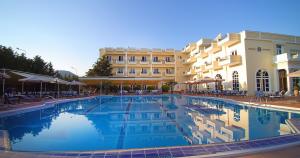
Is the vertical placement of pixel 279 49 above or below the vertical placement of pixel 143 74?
above

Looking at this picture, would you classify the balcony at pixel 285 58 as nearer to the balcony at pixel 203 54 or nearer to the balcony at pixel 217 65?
the balcony at pixel 217 65

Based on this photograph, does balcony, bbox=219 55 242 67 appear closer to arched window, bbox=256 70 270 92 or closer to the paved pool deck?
arched window, bbox=256 70 270 92

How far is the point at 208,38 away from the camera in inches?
1345

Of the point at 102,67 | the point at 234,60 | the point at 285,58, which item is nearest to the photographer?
the point at 285,58

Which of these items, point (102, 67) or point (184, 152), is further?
point (102, 67)

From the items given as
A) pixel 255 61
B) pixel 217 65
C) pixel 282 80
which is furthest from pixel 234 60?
pixel 282 80

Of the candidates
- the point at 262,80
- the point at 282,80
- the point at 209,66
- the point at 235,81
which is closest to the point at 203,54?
the point at 209,66

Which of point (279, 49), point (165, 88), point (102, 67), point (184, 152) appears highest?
point (279, 49)

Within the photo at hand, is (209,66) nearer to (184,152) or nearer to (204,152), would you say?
(204,152)

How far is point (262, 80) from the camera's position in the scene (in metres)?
21.6

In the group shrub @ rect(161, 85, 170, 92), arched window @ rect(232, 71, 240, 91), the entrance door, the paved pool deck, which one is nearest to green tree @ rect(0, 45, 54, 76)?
shrub @ rect(161, 85, 170, 92)

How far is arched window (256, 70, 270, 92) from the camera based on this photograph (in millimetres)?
21516

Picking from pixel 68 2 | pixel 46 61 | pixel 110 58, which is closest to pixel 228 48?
pixel 68 2

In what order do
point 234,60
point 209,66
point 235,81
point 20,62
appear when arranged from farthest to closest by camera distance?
point 209,66, point 20,62, point 235,81, point 234,60
